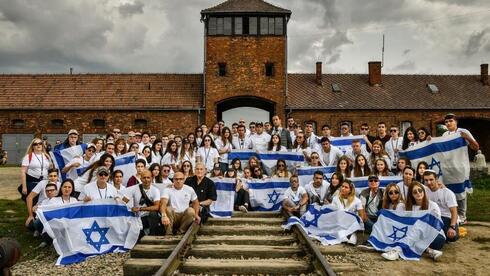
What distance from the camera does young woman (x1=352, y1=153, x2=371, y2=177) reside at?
9055 millimetres

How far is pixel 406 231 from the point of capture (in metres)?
7.18

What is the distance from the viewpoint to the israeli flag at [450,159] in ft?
29.1

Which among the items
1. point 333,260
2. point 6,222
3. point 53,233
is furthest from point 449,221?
point 6,222

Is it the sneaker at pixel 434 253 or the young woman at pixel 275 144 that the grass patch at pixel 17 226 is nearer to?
the young woman at pixel 275 144

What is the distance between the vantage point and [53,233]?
733 centimetres

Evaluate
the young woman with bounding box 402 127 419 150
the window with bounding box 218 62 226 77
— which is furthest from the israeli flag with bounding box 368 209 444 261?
the window with bounding box 218 62 226 77

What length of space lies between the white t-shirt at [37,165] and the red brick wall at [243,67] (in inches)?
684

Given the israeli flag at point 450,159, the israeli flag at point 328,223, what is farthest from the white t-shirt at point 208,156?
the israeli flag at point 450,159

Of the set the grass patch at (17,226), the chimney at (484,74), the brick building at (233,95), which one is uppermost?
the chimney at (484,74)

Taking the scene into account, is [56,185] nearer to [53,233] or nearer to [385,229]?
[53,233]

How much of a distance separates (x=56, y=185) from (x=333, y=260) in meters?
4.90

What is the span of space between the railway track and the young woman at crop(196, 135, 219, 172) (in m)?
2.36

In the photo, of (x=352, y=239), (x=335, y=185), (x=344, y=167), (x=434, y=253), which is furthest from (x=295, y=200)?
(x=434, y=253)

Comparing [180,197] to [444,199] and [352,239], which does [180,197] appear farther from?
[444,199]
